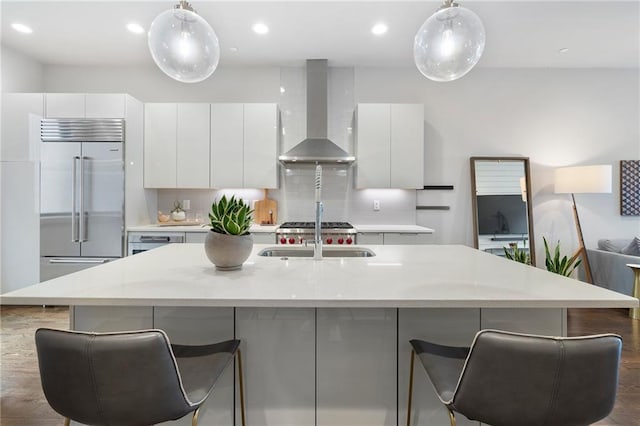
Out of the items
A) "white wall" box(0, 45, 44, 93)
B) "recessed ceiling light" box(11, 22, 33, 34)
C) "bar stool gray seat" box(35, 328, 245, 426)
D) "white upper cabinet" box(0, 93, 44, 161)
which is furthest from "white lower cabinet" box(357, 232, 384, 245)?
"white wall" box(0, 45, 44, 93)

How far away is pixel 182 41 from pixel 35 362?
2595mm

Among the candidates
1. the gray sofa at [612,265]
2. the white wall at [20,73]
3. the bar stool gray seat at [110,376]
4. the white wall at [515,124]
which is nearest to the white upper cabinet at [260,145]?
the white wall at [515,124]

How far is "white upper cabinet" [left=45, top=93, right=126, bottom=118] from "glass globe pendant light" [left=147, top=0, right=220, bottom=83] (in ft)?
7.73

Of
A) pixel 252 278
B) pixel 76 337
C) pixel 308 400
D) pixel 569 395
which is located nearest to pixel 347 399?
pixel 308 400

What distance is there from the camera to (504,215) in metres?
4.07

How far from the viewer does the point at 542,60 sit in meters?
3.91

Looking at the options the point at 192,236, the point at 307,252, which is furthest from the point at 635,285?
the point at 192,236

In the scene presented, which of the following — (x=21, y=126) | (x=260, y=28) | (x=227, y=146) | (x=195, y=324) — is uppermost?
(x=260, y=28)

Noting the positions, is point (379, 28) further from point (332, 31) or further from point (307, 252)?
point (307, 252)

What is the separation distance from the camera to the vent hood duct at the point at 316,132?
355 centimetres

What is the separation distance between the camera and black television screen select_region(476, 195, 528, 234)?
4.06 meters

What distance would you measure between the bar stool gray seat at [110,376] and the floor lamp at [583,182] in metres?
Result: 4.42

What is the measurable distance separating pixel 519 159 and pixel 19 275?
600 centimetres

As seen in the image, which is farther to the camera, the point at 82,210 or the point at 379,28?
the point at 82,210
